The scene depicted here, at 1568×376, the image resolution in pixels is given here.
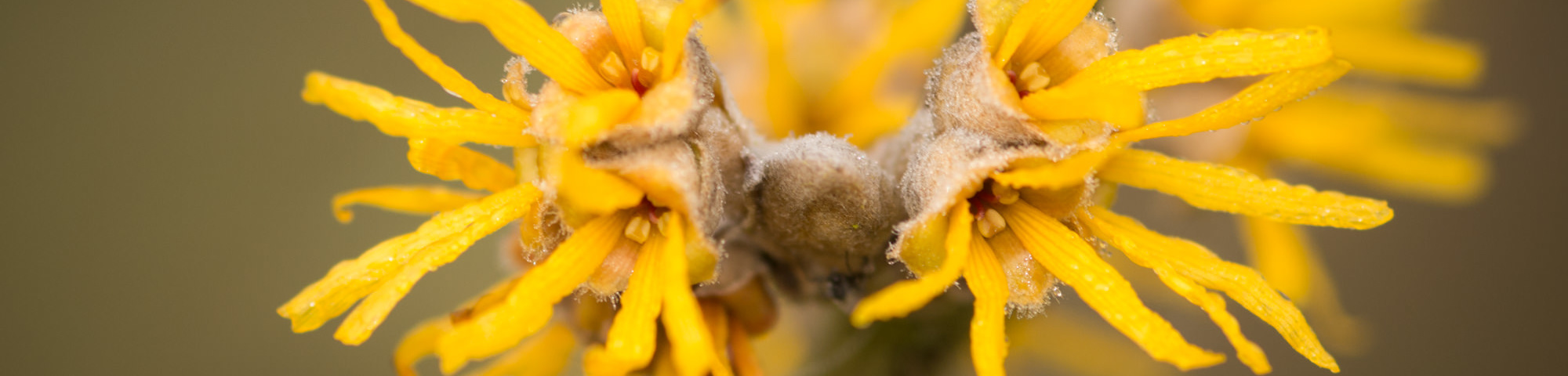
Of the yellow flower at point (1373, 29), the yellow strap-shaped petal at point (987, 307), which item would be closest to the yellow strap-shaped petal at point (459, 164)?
the yellow strap-shaped petal at point (987, 307)

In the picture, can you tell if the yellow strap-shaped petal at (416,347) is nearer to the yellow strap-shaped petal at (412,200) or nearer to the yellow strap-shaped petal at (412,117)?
the yellow strap-shaped petal at (412,200)

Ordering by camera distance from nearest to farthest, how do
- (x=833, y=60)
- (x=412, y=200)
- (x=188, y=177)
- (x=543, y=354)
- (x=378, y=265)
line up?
(x=378, y=265) → (x=412, y=200) → (x=543, y=354) → (x=833, y=60) → (x=188, y=177)

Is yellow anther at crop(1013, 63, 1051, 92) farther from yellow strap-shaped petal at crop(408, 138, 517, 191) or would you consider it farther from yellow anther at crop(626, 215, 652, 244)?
yellow strap-shaped petal at crop(408, 138, 517, 191)

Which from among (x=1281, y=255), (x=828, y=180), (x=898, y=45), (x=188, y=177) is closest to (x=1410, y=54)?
(x=1281, y=255)

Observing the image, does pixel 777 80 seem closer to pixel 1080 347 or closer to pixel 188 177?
pixel 1080 347

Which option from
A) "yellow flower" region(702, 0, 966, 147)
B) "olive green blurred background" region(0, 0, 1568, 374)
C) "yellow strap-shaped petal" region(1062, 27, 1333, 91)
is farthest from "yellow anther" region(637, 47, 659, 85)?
"olive green blurred background" region(0, 0, 1568, 374)

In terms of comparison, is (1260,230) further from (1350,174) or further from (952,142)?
(952,142)
